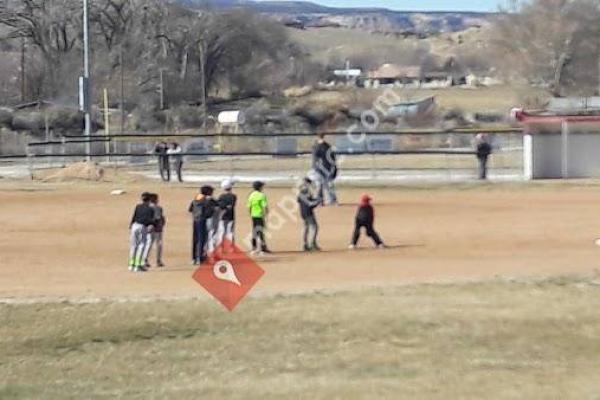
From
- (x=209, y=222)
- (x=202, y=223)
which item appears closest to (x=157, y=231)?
(x=202, y=223)

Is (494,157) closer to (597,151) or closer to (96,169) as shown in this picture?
(597,151)

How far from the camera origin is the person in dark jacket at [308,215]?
28.4m

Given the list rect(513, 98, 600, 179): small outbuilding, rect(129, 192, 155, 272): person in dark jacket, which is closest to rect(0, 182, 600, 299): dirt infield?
rect(129, 192, 155, 272): person in dark jacket

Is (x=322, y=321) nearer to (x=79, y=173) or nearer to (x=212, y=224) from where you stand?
(x=212, y=224)

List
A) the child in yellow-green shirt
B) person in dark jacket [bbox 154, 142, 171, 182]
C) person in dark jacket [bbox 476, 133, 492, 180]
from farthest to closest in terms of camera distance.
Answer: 1. person in dark jacket [bbox 154, 142, 171, 182]
2. person in dark jacket [bbox 476, 133, 492, 180]
3. the child in yellow-green shirt

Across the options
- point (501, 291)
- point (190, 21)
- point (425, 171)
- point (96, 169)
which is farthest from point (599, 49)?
point (501, 291)

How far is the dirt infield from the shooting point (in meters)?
23.6

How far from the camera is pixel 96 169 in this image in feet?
168

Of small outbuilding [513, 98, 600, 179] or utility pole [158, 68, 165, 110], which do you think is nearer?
small outbuilding [513, 98, 600, 179]

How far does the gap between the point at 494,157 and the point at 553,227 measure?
27104 millimetres

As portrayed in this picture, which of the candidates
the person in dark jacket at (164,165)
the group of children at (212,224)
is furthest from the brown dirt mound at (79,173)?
the group of children at (212,224)

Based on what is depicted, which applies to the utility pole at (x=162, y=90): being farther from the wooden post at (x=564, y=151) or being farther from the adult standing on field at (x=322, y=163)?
the adult standing on field at (x=322, y=163)

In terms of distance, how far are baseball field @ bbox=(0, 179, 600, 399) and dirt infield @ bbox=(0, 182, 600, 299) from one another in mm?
86

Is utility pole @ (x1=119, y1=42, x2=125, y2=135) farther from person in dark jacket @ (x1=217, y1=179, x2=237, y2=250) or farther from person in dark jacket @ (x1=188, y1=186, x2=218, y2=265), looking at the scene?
person in dark jacket @ (x1=188, y1=186, x2=218, y2=265)
